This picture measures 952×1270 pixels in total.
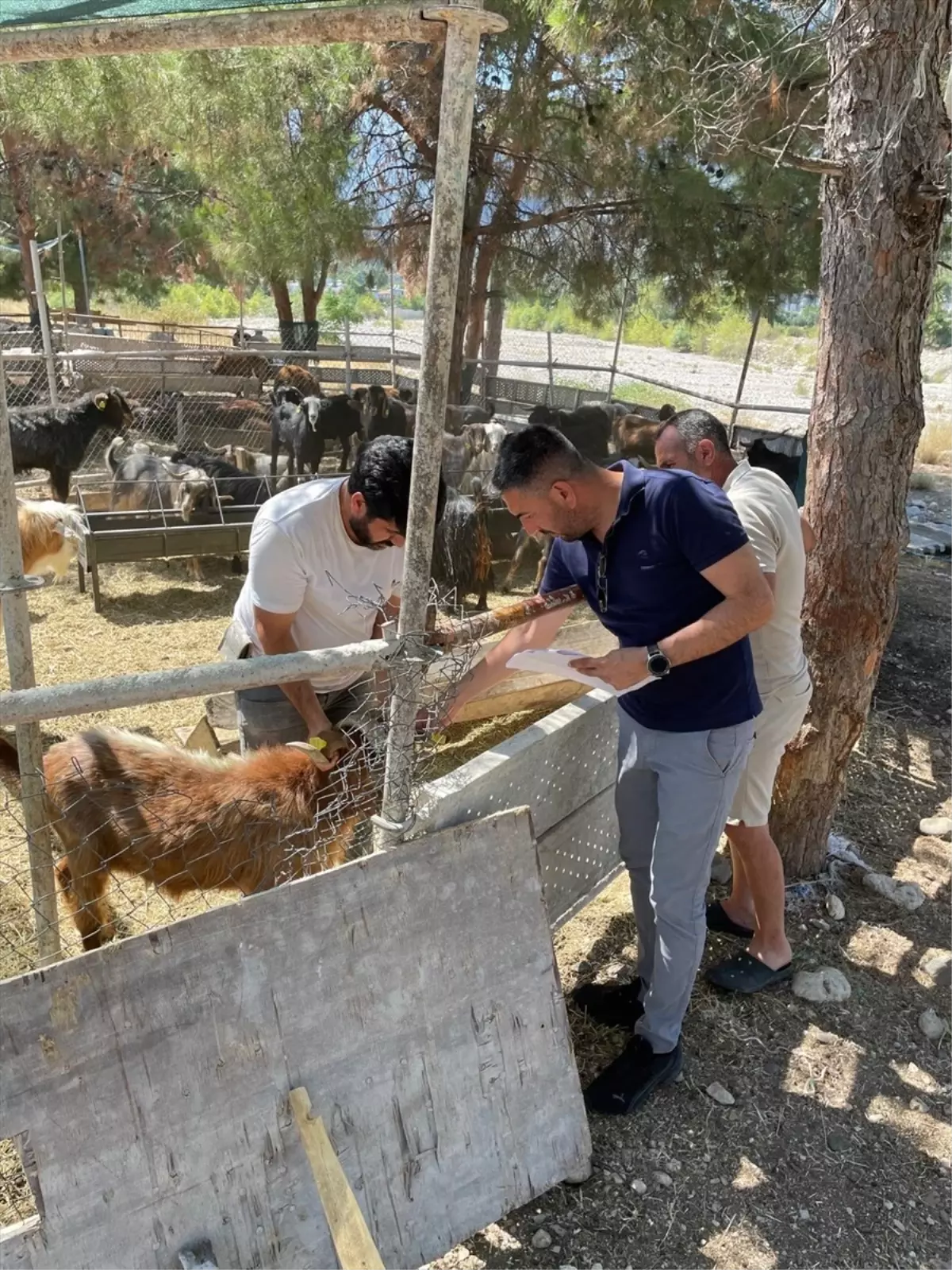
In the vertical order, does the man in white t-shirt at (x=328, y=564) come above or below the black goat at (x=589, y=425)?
above

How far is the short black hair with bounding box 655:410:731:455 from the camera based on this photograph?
346 centimetres

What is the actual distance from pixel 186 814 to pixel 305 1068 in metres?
1.18

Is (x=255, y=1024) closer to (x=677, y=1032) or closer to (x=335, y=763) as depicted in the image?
(x=335, y=763)

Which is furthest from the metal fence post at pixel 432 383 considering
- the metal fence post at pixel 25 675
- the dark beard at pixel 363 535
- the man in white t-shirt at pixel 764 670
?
the man in white t-shirt at pixel 764 670

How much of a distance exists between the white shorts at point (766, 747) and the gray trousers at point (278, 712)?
1.41m

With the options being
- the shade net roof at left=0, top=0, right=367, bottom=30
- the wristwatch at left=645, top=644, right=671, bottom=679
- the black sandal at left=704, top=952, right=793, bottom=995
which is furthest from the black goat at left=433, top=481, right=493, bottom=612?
the shade net roof at left=0, top=0, right=367, bottom=30

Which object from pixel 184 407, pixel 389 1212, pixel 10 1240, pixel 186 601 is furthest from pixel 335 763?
pixel 184 407

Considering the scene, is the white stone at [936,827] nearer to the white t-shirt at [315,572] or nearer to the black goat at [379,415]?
the white t-shirt at [315,572]

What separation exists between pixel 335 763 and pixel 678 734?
106 cm

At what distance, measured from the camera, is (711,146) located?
24.9 ft

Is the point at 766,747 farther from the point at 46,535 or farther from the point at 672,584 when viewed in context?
the point at 46,535

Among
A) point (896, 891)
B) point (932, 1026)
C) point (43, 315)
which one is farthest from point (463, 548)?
point (932, 1026)

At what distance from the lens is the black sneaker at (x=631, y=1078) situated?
2.84 metres

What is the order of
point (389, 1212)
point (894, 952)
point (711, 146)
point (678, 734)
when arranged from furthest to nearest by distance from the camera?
point (711, 146)
point (894, 952)
point (678, 734)
point (389, 1212)
